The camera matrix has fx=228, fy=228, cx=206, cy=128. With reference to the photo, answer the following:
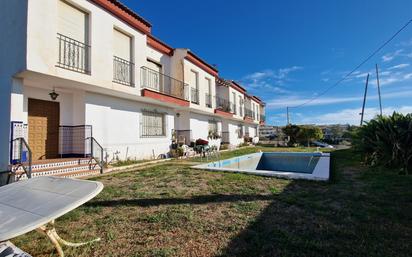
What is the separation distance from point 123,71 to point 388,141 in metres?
12.2

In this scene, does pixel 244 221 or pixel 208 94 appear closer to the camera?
pixel 244 221

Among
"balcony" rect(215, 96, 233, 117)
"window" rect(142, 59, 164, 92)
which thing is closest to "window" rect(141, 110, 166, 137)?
"window" rect(142, 59, 164, 92)

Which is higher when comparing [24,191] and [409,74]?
[409,74]

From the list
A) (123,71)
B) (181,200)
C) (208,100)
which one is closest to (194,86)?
(208,100)

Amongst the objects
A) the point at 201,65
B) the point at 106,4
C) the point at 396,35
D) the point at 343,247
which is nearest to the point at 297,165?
the point at 396,35

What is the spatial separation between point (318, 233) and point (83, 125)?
9738 millimetres

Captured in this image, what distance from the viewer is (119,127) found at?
1180cm

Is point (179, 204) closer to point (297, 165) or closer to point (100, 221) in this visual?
point (100, 221)

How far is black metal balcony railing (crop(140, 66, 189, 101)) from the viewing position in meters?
13.0

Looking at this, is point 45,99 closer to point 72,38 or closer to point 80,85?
point 80,85

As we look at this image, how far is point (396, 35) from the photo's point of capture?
1188cm

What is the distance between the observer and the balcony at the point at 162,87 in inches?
492

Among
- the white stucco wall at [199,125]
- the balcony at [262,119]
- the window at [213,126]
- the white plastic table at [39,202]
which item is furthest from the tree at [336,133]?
the white plastic table at [39,202]

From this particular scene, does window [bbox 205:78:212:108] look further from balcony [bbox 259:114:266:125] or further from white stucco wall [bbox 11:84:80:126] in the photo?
balcony [bbox 259:114:266:125]
